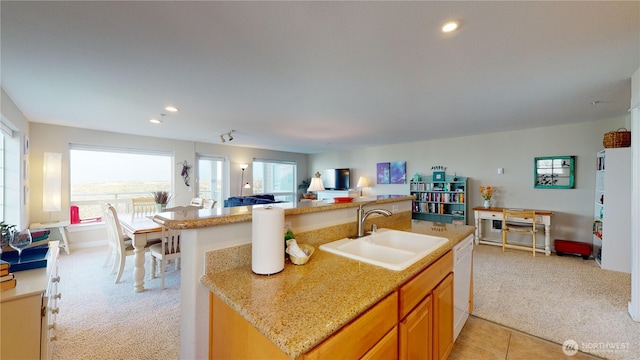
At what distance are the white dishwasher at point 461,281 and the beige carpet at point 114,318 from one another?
7.02 ft

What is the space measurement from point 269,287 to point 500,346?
206cm

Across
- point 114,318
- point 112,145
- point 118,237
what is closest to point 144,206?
point 118,237

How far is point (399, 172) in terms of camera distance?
613 centimetres

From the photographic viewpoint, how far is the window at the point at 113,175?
182 inches

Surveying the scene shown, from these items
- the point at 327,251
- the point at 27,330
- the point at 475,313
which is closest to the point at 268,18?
the point at 327,251

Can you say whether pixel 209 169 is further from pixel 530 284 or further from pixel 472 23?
pixel 530 284

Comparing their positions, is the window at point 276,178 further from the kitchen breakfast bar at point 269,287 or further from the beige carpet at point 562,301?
the kitchen breakfast bar at point 269,287

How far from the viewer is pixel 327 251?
148 centimetres

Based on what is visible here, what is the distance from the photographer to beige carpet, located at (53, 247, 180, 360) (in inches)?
72.7

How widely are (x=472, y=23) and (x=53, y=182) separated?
20.6 feet

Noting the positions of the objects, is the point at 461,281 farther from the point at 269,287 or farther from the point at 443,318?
the point at 269,287

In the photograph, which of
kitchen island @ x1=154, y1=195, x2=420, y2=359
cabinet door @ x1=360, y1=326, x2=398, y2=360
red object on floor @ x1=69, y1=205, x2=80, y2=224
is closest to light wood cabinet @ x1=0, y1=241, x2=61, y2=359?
kitchen island @ x1=154, y1=195, x2=420, y2=359

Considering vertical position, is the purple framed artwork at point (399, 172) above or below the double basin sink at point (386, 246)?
above

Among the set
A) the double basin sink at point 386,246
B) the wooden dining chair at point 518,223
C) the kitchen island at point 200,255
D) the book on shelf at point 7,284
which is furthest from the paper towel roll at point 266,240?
the wooden dining chair at point 518,223
